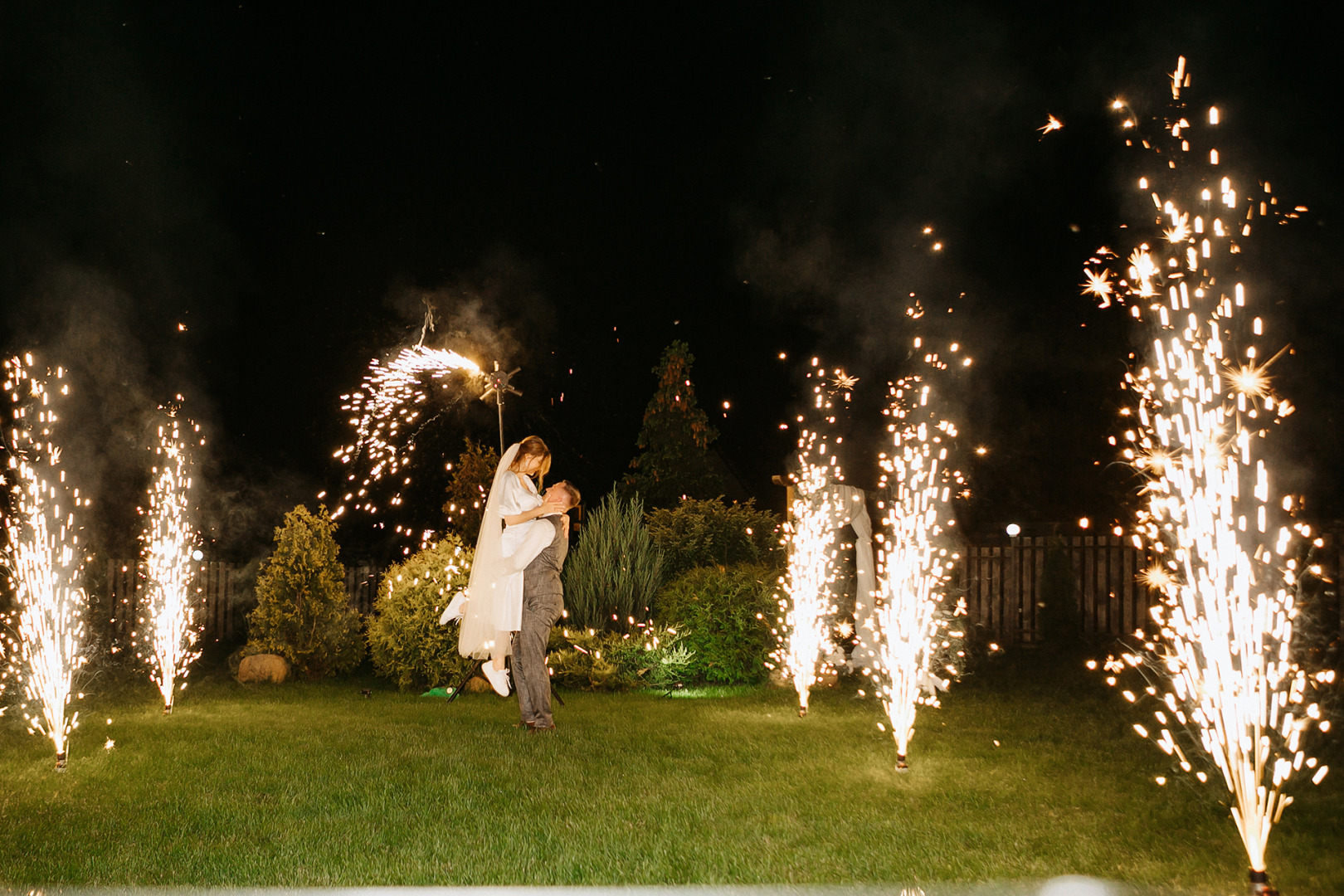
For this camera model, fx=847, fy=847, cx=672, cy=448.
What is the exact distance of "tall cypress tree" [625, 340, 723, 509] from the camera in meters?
12.2

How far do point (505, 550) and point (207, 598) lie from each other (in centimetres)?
842

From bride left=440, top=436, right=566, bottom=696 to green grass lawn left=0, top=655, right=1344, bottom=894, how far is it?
716 millimetres

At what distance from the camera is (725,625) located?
8.74m

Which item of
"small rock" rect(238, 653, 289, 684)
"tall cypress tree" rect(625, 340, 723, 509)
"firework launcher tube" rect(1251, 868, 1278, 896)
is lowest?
"small rock" rect(238, 653, 289, 684)

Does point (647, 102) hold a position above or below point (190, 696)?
above

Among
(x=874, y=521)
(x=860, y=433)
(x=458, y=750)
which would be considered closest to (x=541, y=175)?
(x=860, y=433)

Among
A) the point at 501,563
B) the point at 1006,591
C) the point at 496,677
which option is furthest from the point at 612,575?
the point at 1006,591

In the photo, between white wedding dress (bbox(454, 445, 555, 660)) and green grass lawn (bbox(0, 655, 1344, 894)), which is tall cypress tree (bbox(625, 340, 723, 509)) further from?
green grass lawn (bbox(0, 655, 1344, 894))

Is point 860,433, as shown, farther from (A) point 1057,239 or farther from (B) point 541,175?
(B) point 541,175

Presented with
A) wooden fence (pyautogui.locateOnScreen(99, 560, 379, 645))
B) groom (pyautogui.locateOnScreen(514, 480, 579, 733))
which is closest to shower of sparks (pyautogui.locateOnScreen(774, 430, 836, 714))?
groom (pyautogui.locateOnScreen(514, 480, 579, 733))

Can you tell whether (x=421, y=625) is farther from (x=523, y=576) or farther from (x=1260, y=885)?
(x=1260, y=885)

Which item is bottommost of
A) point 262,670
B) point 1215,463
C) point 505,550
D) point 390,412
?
point 262,670

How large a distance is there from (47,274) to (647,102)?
7005 mm

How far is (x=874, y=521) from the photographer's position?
12.9m
